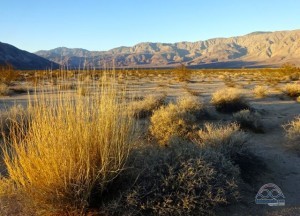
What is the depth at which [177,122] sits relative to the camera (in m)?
9.08

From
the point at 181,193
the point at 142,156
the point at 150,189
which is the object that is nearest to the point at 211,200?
the point at 181,193

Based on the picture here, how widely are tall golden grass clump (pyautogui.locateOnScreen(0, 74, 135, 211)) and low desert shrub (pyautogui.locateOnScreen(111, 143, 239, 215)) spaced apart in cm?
42

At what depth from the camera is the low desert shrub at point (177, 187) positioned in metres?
4.52

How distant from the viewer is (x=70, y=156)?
4176 mm

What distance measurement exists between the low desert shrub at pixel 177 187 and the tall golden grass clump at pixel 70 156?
417 millimetres

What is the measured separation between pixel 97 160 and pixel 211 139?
3294mm

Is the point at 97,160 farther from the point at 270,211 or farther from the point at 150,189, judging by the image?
the point at 270,211

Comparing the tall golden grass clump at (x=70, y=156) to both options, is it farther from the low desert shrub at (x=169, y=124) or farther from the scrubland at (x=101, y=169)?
the low desert shrub at (x=169, y=124)

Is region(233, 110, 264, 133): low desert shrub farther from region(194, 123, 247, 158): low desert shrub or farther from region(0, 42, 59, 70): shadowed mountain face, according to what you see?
region(0, 42, 59, 70): shadowed mountain face

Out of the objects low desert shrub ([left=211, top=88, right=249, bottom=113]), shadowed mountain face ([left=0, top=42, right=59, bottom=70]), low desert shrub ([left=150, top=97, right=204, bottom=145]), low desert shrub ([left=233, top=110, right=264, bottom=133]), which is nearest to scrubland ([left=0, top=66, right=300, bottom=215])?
low desert shrub ([left=150, top=97, right=204, bottom=145])

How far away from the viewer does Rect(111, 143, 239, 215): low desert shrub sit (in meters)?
4.52

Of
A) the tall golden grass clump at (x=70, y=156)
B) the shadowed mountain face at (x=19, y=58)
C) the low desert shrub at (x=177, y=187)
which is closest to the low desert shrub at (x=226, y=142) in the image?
the low desert shrub at (x=177, y=187)

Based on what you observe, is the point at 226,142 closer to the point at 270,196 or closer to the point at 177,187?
the point at 270,196

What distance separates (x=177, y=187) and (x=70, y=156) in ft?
4.73
